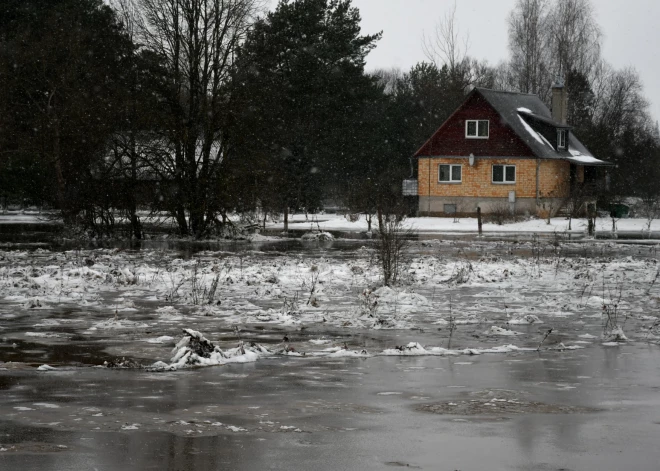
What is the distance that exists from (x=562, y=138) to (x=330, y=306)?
48061 millimetres

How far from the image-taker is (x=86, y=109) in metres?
39.7

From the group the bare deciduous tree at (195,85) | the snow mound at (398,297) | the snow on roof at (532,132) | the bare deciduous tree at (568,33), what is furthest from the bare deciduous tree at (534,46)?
the snow mound at (398,297)

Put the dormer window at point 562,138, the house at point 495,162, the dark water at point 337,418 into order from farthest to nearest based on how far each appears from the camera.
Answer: the dormer window at point 562,138 → the house at point 495,162 → the dark water at point 337,418

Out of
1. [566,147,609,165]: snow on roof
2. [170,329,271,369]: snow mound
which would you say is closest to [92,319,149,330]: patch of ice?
[170,329,271,369]: snow mound

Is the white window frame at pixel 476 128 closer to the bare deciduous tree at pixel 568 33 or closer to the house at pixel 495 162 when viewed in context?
the house at pixel 495 162

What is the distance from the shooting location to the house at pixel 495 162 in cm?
5800

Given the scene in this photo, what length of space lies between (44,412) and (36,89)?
40491 millimetres

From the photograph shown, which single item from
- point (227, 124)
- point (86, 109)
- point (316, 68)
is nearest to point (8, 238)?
point (86, 109)

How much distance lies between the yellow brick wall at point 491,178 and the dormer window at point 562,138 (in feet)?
3.70

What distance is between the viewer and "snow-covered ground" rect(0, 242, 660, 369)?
1202 cm

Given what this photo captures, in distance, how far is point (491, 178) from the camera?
58844mm

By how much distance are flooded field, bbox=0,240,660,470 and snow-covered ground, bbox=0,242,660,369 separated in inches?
2.5

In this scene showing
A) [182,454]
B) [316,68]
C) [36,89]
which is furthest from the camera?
[316,68]

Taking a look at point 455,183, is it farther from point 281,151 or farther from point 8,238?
point 8,238
